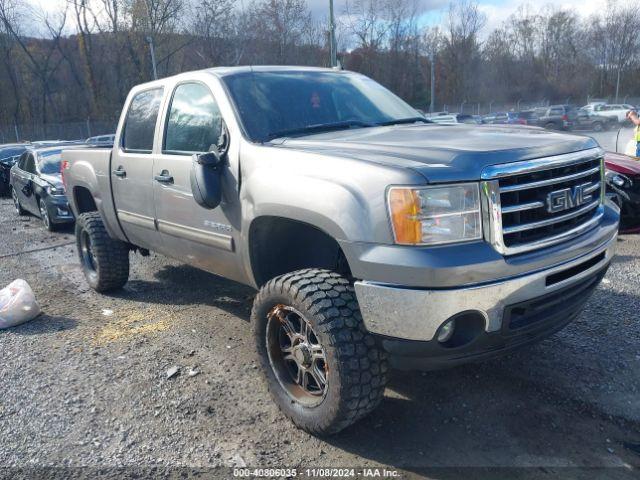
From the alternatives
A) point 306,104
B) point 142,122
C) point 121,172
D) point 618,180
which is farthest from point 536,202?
point 618,180

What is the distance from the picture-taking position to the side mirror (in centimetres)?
337

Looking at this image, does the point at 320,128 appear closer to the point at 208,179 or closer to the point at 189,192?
the point at 208,179

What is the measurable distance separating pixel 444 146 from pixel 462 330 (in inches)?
35.8

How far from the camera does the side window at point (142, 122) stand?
4.44m

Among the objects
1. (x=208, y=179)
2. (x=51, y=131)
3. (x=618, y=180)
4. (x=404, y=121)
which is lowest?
(x=51, y=131)

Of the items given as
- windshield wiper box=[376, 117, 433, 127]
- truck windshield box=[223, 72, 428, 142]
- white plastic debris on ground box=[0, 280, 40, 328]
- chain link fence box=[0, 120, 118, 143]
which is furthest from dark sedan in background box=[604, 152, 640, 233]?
chain link fence box=[0, 120, 118, 143]

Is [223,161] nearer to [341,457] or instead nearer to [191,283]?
[341,457]

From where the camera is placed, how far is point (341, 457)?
280 cm

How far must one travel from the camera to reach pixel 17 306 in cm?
480

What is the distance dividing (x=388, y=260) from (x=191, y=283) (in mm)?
3926

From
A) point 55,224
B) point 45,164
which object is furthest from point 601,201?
point 45,164

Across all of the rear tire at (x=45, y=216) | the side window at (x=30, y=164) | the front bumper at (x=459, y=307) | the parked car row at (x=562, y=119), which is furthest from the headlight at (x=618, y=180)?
the parked car row at (x=562, y=119)

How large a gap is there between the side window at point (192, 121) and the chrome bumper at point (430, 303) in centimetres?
171

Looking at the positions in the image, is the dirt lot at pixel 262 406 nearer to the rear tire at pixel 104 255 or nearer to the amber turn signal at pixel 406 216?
the rear tire at pixel 104 255
